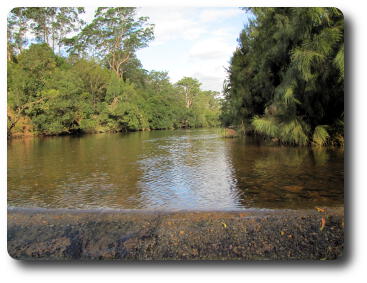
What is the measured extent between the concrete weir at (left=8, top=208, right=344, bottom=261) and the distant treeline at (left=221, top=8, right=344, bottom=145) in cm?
352

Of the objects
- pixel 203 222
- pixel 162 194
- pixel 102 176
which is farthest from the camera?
pixel 102 176

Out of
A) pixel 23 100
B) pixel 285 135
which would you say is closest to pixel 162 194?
pixel 285 135

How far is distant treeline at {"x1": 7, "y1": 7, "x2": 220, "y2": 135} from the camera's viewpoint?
9211 mm

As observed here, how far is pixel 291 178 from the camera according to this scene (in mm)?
6129

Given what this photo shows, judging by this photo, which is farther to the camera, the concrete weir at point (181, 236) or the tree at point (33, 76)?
the tree at point (33, 76)

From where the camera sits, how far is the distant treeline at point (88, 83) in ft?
30.2

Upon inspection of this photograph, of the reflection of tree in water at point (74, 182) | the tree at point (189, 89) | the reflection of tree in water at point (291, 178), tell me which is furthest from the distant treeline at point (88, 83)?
the reflection of tree in water at point (291, 178)

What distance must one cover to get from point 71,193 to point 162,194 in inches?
60.8

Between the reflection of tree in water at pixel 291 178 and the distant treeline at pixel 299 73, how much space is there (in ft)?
2.74

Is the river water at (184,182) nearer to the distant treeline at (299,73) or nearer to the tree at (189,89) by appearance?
the distant treeline at (299,73)

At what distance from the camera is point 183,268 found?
9.10 feet

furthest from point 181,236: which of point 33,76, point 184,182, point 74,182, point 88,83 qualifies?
point 88,83
